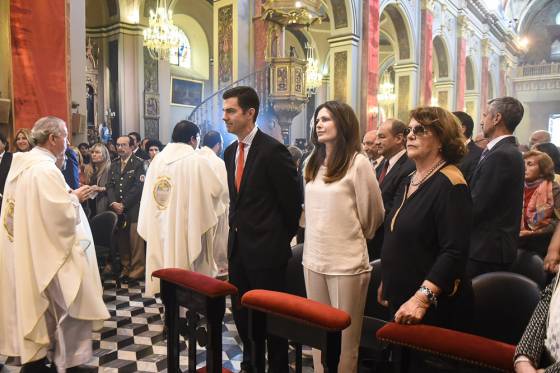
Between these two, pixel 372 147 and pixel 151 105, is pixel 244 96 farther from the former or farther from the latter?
pixel 151 105

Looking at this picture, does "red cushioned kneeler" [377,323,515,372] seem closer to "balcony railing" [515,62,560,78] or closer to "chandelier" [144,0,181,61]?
"chandelier" [144,0,181,61]

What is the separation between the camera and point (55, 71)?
585 centimetres

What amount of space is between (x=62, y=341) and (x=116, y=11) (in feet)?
37.5

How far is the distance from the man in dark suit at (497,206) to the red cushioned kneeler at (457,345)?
4.83 ft

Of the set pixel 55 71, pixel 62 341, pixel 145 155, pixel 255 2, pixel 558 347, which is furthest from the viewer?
pixel 255 2

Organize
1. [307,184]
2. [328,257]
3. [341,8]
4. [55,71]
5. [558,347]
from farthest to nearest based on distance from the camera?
[341,8] → [55,71] → [307,184] → [328,257] → [558,347]

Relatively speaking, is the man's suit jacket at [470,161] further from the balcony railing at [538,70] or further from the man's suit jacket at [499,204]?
the balcony railing at [538,70]

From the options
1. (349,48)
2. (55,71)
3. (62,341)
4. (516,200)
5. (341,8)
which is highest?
(341,8)

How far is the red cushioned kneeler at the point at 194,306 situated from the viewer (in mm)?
1814

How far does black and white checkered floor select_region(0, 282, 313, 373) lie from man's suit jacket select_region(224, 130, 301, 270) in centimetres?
104

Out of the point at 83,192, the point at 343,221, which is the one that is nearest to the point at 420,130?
the point at 343,221

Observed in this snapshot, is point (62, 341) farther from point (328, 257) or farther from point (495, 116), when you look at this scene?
point (495, 116)

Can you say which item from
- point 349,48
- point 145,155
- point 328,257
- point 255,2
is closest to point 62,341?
point 328,257

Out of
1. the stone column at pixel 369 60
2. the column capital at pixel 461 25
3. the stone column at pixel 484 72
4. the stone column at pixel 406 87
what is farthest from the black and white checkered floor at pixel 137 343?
the stone column at pixel 484 72
